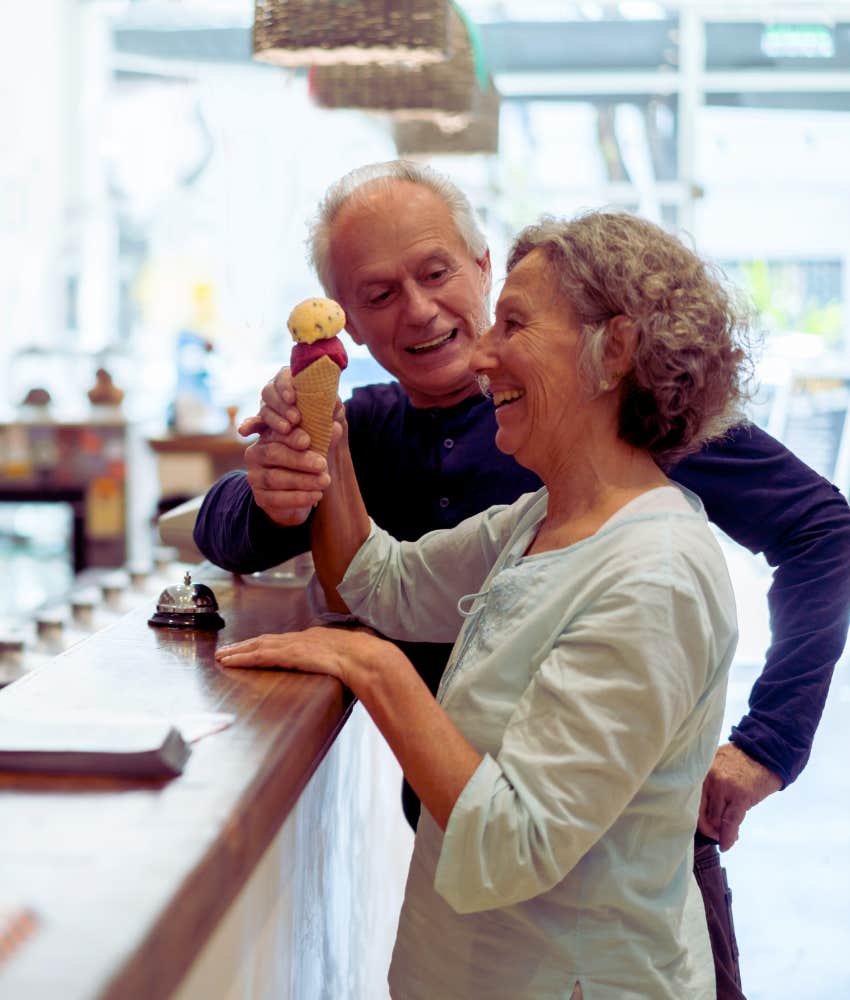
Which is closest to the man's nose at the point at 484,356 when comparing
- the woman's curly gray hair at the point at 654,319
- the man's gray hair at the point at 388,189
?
the woman's curly gray hair at the point at 654,319

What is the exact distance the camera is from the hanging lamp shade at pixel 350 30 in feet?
13.3

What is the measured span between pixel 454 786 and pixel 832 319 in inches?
323

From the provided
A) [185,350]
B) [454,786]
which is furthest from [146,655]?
[185,350]

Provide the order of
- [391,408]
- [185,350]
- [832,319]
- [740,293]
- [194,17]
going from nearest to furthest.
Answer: [740,293], [391,408], [185,350], [832,319], [194,17]

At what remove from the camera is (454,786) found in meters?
1.30

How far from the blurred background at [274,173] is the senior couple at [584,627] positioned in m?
5.54

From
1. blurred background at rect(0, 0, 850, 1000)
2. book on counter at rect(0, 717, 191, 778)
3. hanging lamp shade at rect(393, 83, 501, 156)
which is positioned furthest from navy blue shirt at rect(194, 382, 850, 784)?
blurred background at rect(0, 0, 850, 1000)

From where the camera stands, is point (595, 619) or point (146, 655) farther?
point (146, 655)

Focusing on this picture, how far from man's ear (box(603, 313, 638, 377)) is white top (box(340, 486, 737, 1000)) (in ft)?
0.48

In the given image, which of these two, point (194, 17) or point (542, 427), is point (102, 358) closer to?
point (194, 17)

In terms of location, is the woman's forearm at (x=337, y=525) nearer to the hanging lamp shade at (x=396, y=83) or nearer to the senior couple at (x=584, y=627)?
the senior couple at (x=584, y=627)

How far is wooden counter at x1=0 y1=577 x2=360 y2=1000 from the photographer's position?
78 cm

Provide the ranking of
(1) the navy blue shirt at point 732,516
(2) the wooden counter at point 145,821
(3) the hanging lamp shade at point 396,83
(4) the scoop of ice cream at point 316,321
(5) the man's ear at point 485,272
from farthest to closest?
(3) the hanging lamp shade at point 396,83 → (5) the man's ear at point 485,272 → (1) the navy blue shirt at point 732,516 → (4) the scoop of ice cream at point 316,321 → (2) the wooden counter at point 145,821

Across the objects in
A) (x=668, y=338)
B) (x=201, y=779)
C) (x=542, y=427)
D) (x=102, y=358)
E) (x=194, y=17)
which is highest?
(x=194, y=17)
